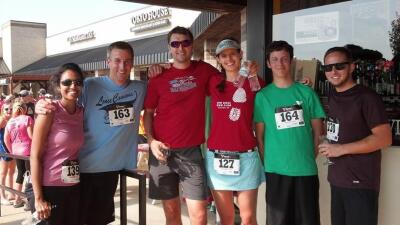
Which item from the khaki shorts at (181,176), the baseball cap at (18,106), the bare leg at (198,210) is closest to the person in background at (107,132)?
the khaki shorts at (181,176)

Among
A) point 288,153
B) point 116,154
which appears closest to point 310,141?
point 288,153

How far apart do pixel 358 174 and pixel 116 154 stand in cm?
176

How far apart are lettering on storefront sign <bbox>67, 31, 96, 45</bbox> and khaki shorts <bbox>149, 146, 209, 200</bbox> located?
74.4 feet

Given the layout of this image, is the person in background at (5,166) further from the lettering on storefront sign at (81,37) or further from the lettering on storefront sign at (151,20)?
the lettering on storefront sign at (81,37)

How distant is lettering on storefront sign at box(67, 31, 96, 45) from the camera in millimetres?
24672

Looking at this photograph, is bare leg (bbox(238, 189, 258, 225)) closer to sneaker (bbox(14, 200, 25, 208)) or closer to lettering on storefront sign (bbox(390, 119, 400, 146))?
lettering on storefront sign (bbox(390, 119, 400, 146))

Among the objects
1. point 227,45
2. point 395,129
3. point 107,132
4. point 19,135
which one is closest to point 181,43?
point 227,45

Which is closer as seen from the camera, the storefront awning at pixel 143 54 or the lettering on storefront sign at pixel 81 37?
the storefront awning at pixel 143 54

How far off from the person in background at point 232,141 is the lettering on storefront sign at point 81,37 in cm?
2280

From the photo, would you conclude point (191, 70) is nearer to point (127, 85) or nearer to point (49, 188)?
point (127, 85)

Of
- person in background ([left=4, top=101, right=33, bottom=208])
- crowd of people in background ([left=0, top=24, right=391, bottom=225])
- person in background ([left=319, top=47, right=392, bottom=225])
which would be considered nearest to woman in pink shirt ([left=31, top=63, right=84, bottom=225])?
crowd of people in background ([left=0, top=24, right=391, bottom=225])

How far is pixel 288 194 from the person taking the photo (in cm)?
293

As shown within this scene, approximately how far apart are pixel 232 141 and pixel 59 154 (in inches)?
49.0

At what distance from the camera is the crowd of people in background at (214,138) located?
2754mm
